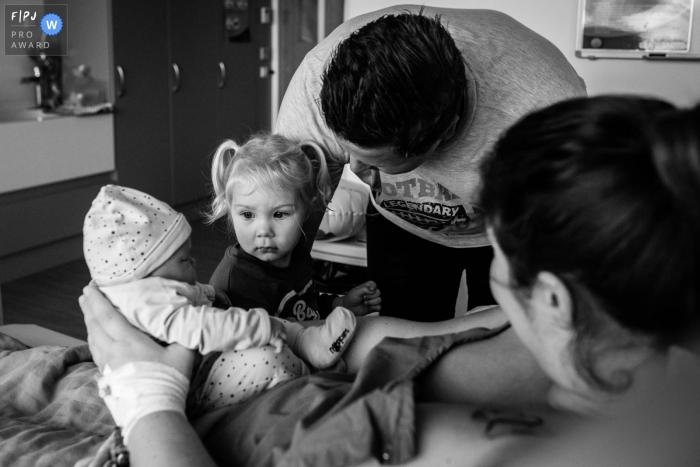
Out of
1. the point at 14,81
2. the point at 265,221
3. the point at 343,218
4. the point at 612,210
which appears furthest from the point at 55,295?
the point at 612,210

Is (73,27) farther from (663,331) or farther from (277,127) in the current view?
(663,331)

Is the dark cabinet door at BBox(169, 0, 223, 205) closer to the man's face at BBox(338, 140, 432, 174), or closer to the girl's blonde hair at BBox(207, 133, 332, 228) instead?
the girl's blonde hair at BBox(207, 133, 332, 228)

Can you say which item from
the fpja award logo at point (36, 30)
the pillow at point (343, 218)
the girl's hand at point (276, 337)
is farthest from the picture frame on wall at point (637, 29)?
the fpja award logo at point (36, 30)

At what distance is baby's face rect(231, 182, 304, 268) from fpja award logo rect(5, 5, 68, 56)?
123 inches

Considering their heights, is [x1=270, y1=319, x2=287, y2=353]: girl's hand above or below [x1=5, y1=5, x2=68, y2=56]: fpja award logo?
below

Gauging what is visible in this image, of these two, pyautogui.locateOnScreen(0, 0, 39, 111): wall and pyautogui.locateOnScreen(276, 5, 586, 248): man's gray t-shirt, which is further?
pyautogui.locateOnScreen(0, 0, 39, 111): wall

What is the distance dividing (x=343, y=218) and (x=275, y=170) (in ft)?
4.63

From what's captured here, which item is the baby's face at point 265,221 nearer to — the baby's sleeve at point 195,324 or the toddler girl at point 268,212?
the toddler girl at point 268,212

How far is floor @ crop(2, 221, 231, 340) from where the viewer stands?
3.47 metres

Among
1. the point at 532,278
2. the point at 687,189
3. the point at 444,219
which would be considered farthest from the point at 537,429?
the point at 444,219

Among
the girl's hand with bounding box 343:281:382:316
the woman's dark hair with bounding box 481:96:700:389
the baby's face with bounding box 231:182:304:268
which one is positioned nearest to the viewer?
the woman's dark hair with bounding box 481:96:700:389

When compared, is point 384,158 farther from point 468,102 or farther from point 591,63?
point 591,63

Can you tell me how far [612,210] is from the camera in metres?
0.63

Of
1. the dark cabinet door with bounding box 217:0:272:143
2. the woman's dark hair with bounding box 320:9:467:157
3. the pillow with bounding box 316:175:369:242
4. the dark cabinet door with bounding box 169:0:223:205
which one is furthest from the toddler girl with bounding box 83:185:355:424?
the dark cabinet door with bounding box 217:0:272:143
